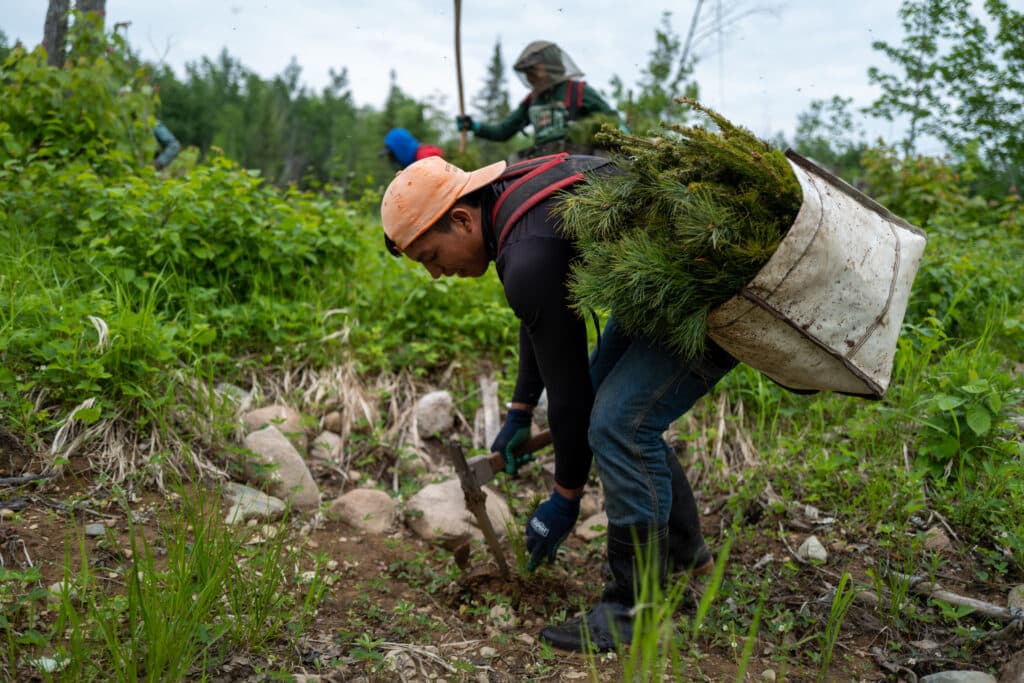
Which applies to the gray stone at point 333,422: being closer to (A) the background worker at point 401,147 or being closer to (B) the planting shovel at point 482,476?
(B) the planting shovel at point 482,476

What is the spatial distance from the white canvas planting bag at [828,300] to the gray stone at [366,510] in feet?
6.18

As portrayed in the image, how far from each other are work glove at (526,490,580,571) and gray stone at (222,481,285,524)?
1.11 m

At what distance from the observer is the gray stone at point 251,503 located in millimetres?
2885

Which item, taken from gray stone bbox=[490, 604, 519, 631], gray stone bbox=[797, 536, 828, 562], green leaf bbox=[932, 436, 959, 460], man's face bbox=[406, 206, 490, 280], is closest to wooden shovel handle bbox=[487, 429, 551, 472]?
gray stone bbox=[490, 604, 519, 631]

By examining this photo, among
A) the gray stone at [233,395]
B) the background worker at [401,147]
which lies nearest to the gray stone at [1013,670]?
the gray stone at [233,395]

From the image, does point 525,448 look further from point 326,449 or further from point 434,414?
point 326,449

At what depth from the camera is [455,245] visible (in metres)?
2.19

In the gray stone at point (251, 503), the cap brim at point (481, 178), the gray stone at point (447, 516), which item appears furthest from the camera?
the gray stone at point (447, 516)

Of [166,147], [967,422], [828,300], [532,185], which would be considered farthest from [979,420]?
[166,147]

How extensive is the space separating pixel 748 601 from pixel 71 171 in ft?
12.7

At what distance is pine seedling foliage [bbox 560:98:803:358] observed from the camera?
1723mm

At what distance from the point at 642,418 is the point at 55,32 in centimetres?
528

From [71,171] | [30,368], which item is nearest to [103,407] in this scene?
[30,368]

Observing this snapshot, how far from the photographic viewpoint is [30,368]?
286 cm
